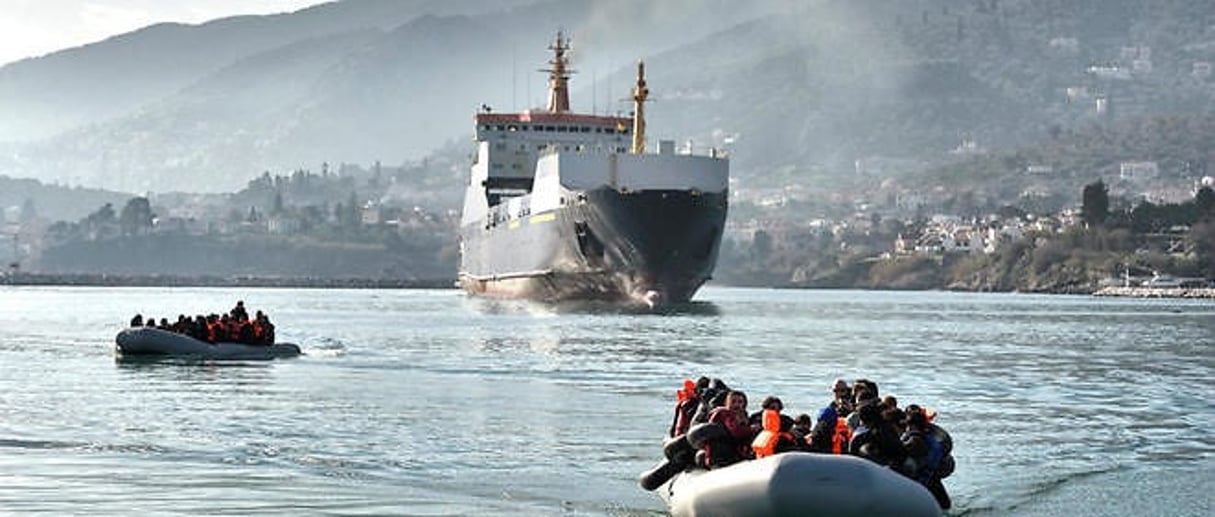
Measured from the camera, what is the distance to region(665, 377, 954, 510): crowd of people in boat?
31703mm

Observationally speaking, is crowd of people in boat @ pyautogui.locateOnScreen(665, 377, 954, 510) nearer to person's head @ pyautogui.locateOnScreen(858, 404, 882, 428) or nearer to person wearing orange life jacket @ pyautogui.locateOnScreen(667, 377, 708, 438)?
person's head @ pyautogui.locateOnScreen(858, 404, 882, 428)

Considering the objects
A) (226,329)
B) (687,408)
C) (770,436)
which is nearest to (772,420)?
(770,436)

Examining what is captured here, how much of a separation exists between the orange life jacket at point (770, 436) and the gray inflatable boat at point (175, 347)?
156 ft

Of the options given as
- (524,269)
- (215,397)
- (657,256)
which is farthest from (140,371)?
(524,269)

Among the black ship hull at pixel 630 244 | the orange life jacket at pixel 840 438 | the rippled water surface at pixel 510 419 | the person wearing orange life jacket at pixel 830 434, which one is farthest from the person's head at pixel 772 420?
the black ship hull at pixel 630 244

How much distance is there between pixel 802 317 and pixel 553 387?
103 m

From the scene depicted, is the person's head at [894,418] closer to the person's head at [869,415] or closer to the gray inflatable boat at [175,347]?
the person's head at [869,415]

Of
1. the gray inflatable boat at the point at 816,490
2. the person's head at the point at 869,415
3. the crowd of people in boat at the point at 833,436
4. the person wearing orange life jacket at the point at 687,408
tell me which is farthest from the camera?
the person wearing orange life jacket at the point at 687,408

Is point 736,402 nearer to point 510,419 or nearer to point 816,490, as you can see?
point 816,490

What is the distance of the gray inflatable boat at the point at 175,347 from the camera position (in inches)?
2977

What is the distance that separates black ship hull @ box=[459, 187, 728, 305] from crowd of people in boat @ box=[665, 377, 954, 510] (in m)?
106

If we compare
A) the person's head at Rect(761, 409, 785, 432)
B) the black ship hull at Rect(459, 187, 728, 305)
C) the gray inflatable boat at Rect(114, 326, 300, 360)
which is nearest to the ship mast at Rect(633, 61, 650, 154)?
the black ship hull at Rect(459, 187, 728, 305)

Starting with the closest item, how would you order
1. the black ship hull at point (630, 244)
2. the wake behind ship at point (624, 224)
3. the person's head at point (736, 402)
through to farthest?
the person's head at point (736, 402) < the black ship hull at point (630, 244) < the wake behind ship at point (624, 224)

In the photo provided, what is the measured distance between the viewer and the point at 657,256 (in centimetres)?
14175
